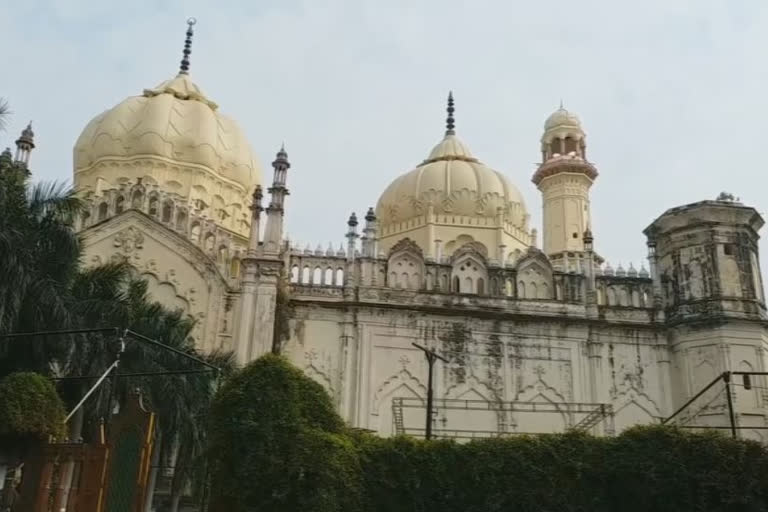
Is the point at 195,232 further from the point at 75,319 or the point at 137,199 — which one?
the point at 75,319

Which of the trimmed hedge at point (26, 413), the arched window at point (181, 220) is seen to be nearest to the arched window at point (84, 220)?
the arched window at point (181, 220)

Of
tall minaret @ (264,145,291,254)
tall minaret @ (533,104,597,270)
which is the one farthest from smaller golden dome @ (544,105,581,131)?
tall minaret @ (264,145,291,254)

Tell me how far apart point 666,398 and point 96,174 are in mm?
20766

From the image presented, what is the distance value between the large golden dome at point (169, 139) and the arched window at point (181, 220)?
6283 millimetres

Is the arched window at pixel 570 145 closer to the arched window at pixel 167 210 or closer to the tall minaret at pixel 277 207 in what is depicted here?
the tall minaret at pixel 277 207

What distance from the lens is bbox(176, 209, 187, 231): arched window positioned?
80.2ft

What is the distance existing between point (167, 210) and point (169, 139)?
6.99 metres

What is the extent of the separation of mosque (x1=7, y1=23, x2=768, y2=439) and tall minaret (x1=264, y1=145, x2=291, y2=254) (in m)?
0.04

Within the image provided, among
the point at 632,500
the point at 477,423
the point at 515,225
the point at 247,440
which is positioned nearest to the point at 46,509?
the point at 247,440

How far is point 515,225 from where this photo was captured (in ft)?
114

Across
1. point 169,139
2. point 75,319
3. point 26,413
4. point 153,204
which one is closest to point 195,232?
point 153,204

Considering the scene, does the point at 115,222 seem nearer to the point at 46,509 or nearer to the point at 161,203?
the point at 161,203

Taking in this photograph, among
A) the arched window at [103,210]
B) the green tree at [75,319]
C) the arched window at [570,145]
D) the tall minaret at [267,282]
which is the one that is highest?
the arched window at [570,145]

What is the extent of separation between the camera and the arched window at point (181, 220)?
24.4 m
